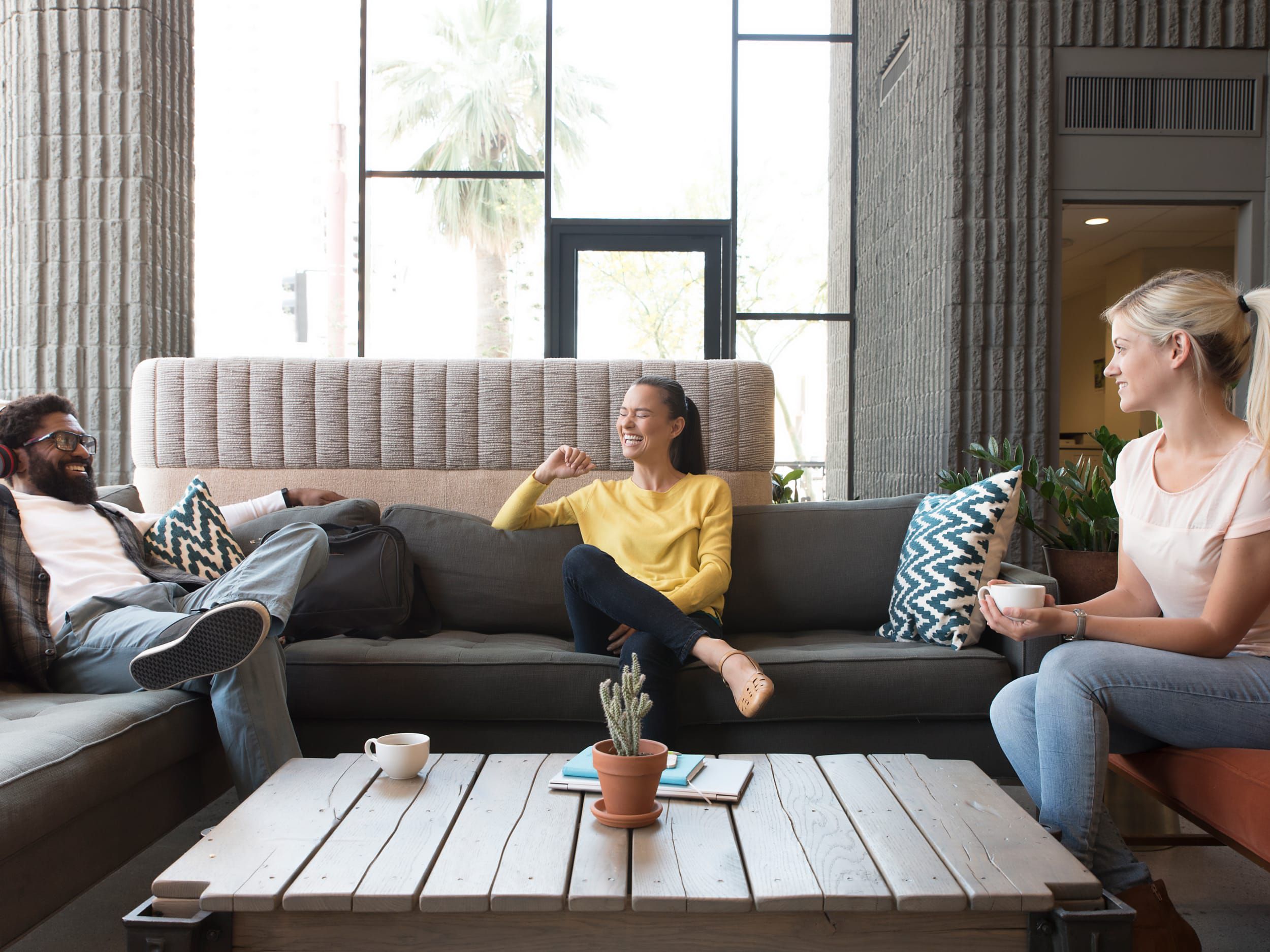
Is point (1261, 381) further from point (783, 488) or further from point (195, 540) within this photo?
point (783, 488)

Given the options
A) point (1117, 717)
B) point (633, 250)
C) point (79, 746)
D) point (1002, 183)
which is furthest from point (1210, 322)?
point (633, 250)

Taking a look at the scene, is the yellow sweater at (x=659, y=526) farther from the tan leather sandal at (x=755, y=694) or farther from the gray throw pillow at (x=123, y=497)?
the gray throw pillow at (x=123, y=497)

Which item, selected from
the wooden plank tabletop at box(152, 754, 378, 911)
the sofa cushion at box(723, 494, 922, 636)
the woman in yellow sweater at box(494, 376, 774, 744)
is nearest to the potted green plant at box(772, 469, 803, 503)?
the sofa cushion at box(723, 494, 922, 636)

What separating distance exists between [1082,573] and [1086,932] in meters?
1.64

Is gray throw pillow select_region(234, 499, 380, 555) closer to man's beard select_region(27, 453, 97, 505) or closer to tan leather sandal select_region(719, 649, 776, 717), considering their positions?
man's beard select_region(27, 453, 97, 505)

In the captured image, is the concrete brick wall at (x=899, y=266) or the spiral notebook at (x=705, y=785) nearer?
the spiral notebook at (x=705, y=785)

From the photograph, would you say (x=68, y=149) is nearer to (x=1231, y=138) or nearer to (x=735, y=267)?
(x=735, y=267)

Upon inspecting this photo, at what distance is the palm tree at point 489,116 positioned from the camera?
4.92 metres

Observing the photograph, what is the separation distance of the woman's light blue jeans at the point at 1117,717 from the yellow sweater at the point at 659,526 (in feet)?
3.20

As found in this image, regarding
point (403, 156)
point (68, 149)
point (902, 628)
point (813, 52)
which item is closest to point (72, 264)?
point (68, 149)

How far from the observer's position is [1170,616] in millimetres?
1654

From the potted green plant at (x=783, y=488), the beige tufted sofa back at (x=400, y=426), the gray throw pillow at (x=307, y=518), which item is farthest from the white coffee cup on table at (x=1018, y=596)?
the potted green plant at (x=783, y=488)

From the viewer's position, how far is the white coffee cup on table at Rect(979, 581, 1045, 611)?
4.98ft

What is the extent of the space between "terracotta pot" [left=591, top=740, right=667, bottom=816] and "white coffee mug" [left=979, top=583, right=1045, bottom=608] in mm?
635
